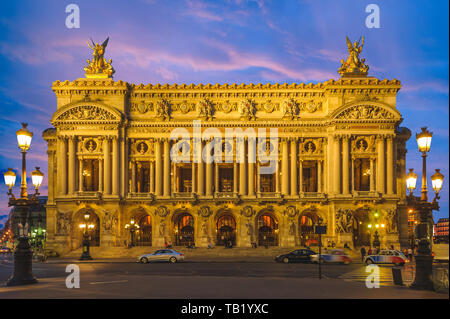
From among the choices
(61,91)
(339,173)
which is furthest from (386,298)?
(61,91)

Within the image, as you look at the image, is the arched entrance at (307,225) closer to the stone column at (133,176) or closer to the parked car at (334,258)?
the parked car at (334,258)

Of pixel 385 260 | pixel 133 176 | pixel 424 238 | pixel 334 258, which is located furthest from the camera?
pixel 133 176

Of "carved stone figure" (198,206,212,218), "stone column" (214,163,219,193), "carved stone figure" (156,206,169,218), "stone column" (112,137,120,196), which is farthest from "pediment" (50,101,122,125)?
"carved stone figure" (198,206,212,218)

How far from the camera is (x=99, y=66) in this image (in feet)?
226

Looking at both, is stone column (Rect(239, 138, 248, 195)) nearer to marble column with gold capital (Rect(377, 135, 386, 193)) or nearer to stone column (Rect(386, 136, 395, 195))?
Answer: marble column with gold capital (Rect(377, 135, 386, 193))

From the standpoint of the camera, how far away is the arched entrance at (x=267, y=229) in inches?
2662

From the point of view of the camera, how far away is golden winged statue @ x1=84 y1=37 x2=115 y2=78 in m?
68.8

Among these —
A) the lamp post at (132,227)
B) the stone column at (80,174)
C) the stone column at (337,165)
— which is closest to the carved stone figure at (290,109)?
the stone column at (337,165)

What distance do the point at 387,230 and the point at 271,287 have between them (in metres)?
44.7

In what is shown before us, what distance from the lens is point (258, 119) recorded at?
66.9 metres

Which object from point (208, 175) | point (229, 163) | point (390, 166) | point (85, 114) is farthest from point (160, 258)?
point (390, 166)

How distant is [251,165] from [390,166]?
17350 mm

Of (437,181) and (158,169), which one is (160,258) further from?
(437,181)

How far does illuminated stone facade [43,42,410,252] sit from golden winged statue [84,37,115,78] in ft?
5.69
